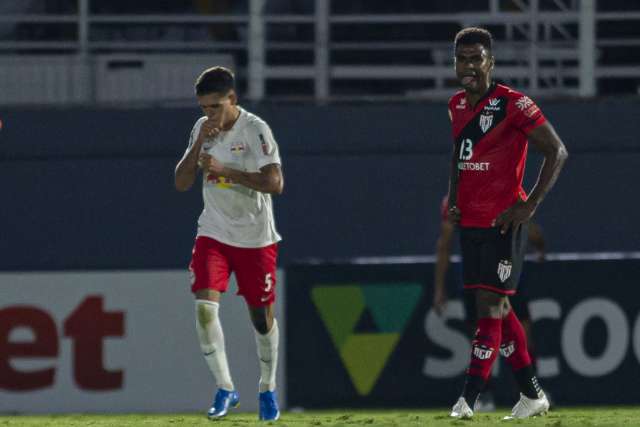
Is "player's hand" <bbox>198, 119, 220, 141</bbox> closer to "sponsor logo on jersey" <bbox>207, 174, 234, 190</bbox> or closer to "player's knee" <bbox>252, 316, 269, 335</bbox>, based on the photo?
"sponsor logo on jersey" <bbox>207, 174, 234, 190</bbox>

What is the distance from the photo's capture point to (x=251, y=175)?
843cm

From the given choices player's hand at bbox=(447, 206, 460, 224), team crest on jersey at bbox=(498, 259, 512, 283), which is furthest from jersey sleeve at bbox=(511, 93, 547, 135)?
team crest on jersey at bbox=(498, 259, 512, 283)

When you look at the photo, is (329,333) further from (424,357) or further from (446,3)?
(446,3)

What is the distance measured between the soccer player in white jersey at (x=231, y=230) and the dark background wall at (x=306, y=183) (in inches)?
195

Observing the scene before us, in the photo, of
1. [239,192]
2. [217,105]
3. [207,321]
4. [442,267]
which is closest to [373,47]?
[442,267]

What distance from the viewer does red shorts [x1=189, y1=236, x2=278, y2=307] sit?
8602 millimetres

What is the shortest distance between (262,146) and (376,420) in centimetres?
158

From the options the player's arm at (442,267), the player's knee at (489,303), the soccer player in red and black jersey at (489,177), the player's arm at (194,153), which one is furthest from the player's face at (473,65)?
the player's arm at (442,267)

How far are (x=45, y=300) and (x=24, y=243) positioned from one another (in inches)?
98.7

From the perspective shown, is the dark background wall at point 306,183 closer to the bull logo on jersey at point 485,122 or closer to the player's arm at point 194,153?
the player's arm at point 194,153

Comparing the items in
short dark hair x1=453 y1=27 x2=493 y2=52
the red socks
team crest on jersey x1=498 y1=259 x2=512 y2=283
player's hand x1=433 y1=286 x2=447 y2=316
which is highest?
short dark hair x1=453 y1=27 x2=493 y2=52

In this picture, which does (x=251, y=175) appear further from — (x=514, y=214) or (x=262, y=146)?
(x=514, y=214)

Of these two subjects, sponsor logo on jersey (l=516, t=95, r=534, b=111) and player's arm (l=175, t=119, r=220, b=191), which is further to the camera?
player's arm (l=175, t=119, r=220, b=191)

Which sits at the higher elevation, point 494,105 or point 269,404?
point 494,105
